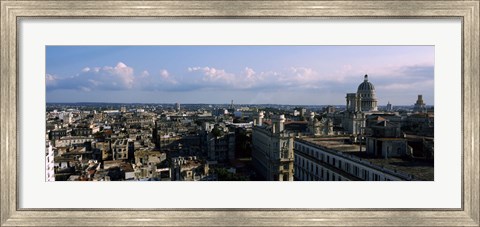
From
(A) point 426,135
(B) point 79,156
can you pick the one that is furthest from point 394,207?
(B) point 79,156

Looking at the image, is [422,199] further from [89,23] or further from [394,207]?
[89,23]

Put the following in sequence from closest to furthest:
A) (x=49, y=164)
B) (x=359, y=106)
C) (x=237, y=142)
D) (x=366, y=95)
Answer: (x=49, y=164)
(x=366, y=95)
(x=359, y=106)
(x=237, y=142)

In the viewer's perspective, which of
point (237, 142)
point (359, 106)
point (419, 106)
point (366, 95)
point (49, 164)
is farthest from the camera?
point (237, 142)

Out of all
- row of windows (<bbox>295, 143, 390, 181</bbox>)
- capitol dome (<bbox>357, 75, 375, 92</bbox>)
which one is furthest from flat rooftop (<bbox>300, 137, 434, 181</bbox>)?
capitol dome (<bbox>357, 75, 375, 92</bbox>)

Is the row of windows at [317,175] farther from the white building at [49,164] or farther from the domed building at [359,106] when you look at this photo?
the white building at [49,164]

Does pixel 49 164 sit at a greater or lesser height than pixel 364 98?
lesser

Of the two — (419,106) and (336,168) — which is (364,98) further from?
(336,168)

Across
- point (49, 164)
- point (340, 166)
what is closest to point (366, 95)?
point (340, 166)
